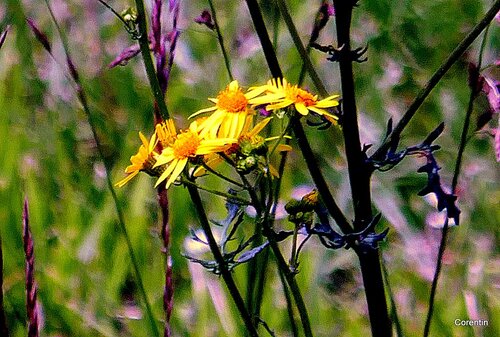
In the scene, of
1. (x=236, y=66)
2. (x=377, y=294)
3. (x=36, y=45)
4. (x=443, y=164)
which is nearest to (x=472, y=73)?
(x=377, y=294)

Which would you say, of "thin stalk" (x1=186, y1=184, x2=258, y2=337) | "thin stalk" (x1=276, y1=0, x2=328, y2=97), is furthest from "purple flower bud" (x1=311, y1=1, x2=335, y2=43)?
"thin stalk" (x1=186, y1=184, x2=258, y2=337)

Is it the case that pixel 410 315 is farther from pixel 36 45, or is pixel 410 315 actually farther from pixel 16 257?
pixel 36 45

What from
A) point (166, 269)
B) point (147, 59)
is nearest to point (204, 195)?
point (166, 269)

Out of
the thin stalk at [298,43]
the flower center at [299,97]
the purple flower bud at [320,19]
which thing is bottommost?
the flower center at [299,97]

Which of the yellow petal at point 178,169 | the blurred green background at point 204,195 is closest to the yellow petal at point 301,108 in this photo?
the yellow petal at point 178,169

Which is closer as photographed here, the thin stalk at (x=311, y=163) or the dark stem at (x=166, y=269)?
the thin stalk at (x=311, y=163)

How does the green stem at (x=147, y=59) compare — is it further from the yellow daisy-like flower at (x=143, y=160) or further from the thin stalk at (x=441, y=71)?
the thin stalk at (x=441, y=71)

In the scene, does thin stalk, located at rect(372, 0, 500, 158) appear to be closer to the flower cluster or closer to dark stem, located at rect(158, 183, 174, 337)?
the flower cluster
